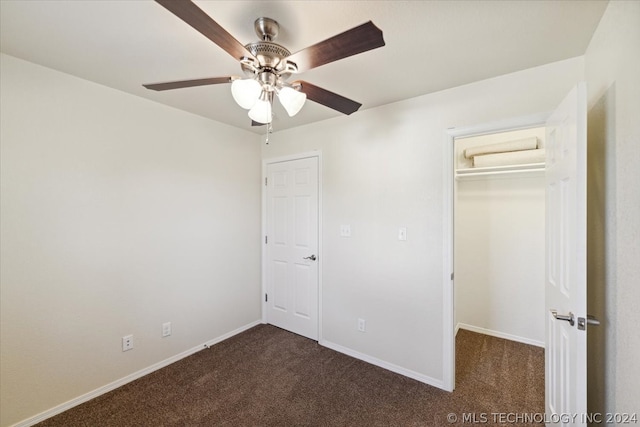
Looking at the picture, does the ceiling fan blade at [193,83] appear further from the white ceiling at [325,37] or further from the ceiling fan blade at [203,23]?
the white ceiling at [325,37]

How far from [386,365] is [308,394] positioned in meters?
0.77

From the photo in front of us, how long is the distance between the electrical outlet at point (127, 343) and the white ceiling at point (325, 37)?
2.02 meters

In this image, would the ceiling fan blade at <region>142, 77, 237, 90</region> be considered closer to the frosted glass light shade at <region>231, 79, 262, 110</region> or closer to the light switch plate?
the frosted glass light shade at <region>231, 79, 262, 110</region>

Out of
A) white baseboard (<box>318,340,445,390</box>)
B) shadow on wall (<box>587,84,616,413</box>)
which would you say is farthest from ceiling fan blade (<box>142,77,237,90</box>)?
white baseboard (<box>318,340,445,390</box>)

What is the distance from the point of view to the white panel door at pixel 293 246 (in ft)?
9.51

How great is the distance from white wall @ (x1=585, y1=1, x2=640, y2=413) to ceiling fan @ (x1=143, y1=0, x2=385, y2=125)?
39.8 inches

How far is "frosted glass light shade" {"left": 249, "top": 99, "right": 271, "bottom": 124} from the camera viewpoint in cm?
130

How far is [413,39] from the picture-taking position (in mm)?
1470

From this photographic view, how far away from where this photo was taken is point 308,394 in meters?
2.03

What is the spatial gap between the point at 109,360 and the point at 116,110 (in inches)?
78.0

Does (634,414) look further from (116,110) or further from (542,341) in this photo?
(116,110)

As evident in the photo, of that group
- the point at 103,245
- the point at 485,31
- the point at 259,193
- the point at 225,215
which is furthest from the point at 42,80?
the point at 485,31

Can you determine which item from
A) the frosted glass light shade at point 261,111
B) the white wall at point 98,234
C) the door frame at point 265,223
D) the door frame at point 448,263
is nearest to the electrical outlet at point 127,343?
the white wall at point 98,234

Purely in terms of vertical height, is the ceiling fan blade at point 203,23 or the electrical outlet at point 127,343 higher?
the ceiling fan blade at point 203,23
